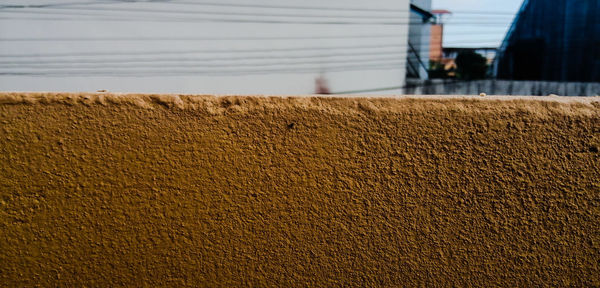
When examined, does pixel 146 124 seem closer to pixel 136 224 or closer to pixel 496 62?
pixel 136 224

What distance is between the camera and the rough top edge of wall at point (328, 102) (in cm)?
86

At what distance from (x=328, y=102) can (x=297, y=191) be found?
24cm

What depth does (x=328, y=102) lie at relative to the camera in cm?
87

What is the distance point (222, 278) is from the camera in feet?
3.01

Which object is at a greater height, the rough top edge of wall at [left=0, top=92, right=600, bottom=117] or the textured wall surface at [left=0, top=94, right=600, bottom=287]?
the rough top edge of wall at [left=0, top=92, right=600, bottom=117]

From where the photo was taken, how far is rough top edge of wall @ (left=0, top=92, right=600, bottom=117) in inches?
33.7

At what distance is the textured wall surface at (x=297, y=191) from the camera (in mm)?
866

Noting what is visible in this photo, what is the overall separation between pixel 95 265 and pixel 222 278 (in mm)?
338

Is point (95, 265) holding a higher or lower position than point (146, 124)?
lower

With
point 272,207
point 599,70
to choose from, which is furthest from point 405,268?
point 599,70

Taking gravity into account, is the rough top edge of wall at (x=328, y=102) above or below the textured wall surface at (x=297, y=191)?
above

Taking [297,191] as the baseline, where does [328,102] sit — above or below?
above

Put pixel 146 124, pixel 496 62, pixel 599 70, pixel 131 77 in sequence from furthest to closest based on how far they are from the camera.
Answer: pixel 496 62 → pixel 599 70 → pixel 131 77 → pixel 146 124

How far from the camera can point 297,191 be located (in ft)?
2.90
